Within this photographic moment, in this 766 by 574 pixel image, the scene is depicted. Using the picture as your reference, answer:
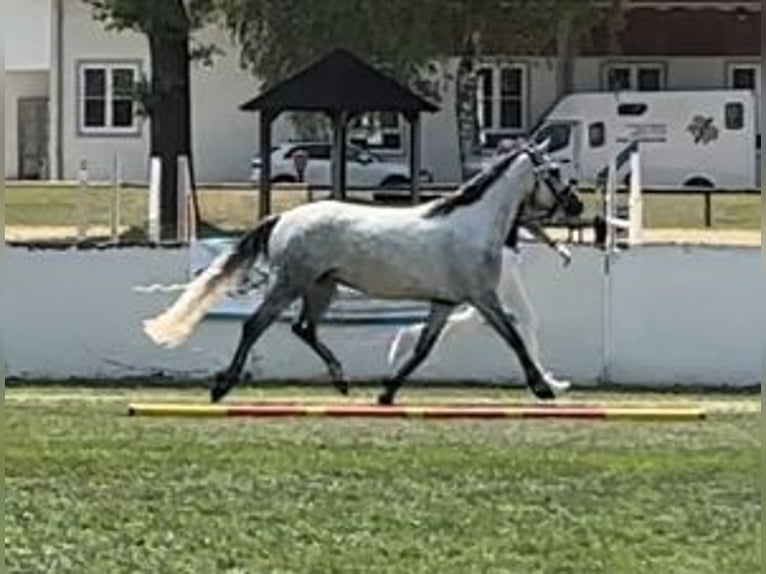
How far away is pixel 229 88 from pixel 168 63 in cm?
1759

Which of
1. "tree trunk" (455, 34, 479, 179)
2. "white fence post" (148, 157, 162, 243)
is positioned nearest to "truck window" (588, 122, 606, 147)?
"tree trunk" (455, 34, 479, 179)

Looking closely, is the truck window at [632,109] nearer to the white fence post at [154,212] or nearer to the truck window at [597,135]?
the truck window at [597,135]

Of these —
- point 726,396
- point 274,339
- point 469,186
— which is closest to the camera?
point 469,186

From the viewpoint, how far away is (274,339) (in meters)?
24.0

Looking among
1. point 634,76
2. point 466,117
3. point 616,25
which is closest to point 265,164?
point 616,25

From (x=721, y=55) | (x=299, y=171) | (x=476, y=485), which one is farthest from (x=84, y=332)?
(x=721, y=55)

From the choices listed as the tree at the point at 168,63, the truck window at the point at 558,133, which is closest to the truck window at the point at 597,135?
the truck window at the point at 558,133

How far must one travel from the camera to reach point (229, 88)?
57.2m

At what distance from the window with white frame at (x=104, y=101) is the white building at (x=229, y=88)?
0.08ft

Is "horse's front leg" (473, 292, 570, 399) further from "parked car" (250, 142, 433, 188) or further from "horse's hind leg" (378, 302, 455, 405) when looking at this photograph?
"parked car" (250, 142, 433, 188)

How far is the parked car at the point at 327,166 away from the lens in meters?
51.3

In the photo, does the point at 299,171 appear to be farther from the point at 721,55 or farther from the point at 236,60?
the point at 721,55

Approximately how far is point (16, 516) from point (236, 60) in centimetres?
4490

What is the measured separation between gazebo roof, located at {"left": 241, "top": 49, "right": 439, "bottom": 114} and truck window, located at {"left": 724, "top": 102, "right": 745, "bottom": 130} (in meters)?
24.7
